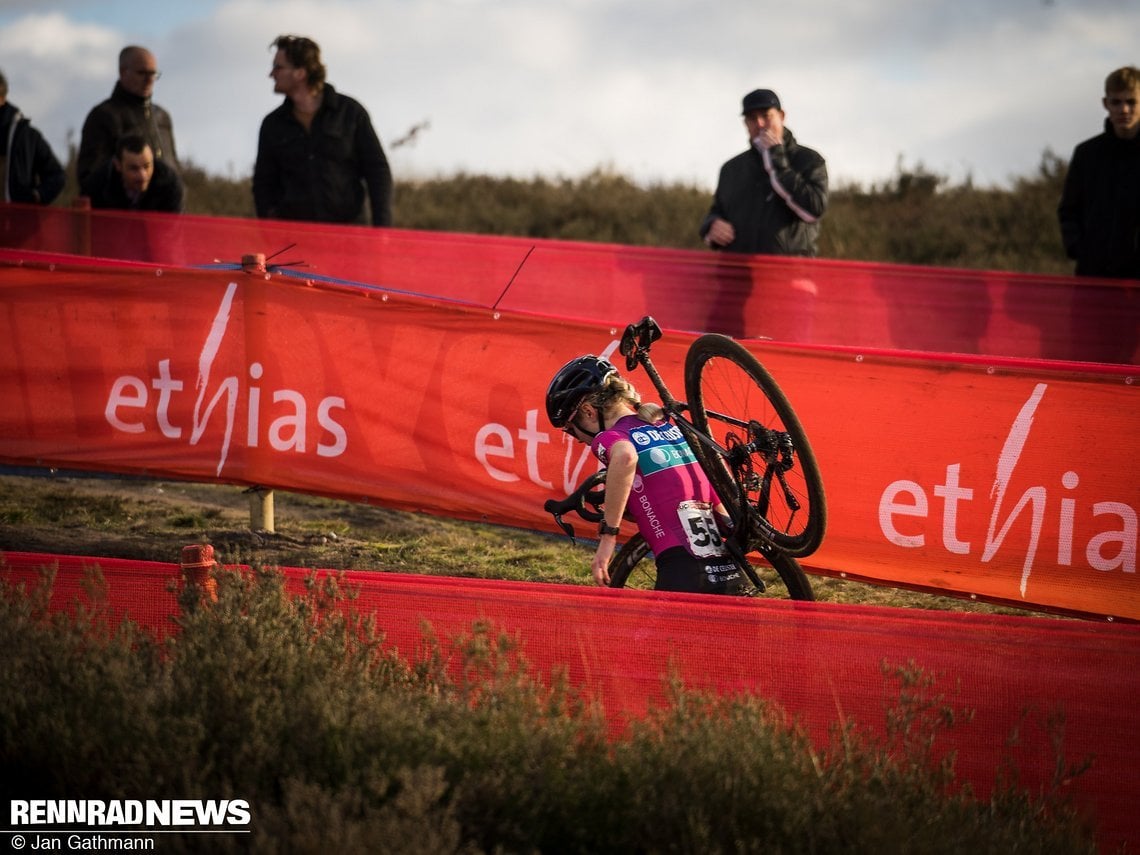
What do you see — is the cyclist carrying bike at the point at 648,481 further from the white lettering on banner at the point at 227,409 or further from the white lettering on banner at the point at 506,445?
the white lettering on banner at the point at 227,409

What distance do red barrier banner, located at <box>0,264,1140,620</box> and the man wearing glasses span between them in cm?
307

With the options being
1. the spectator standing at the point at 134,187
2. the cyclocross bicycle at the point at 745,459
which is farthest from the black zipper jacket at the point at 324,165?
the cyclocross bicycle at the point at 745,459

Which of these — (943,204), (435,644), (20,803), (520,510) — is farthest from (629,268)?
(943,204)

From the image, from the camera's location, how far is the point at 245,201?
27.4 m

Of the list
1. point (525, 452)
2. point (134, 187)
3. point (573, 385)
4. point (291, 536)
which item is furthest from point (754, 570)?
point (134, 187)

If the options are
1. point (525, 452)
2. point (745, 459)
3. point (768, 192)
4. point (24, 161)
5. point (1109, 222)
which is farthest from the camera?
point (24, 161)

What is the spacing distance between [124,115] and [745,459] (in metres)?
7.23

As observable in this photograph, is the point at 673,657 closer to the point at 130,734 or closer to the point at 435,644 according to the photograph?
the point at 435,644

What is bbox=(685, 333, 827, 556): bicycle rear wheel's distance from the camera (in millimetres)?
5852

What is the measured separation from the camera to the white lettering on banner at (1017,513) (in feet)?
22.4

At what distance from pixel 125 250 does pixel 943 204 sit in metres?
16.5

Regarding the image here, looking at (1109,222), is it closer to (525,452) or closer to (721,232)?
(721,232)

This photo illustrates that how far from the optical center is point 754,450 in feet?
20.1

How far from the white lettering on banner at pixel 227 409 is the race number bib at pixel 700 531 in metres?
2.78
